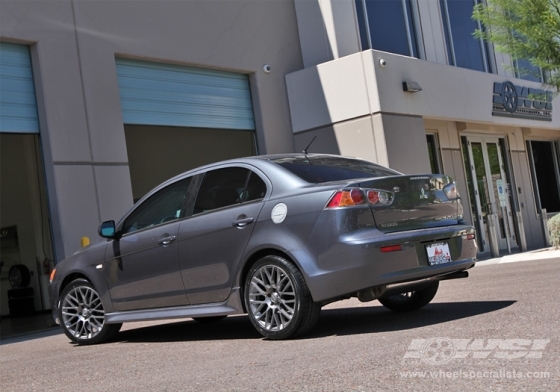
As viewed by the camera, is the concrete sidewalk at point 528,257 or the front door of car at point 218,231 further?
the concrete sidewalk at point 528,257

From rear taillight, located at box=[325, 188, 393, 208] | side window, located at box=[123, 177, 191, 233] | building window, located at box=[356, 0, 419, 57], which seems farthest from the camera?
building window, located at box=[356, 0, 419, 57]

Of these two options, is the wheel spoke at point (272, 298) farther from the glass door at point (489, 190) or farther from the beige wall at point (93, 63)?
the glass door at point (489, 190)

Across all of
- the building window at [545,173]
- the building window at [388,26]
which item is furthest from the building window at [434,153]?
the building window at [545,173]

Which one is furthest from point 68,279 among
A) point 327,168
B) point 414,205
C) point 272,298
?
point 414,205

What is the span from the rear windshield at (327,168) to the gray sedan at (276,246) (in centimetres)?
2

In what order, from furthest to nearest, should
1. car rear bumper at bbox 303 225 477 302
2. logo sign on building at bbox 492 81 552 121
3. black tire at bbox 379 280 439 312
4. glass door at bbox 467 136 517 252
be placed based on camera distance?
glass door at bbox 467 136 517 252
logo sign on building at bbox 492 81 552 121
black tire at bbox 379 280 439 312
car rear bumper at bbox 303 225 477 302

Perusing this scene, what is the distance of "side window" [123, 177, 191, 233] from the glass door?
14.1 metres

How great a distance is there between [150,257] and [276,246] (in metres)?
1.60

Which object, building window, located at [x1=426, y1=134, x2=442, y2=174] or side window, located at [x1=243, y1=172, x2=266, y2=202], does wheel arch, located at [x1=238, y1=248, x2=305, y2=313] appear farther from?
building window, located at [x1=426, y1=134, x2=442, y2=174]

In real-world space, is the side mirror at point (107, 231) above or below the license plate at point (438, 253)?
above

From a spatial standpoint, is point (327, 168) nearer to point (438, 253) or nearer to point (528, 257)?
point (438, 253)

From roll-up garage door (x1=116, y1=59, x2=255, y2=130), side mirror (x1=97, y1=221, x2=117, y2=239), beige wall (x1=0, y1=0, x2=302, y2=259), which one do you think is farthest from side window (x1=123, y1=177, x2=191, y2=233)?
roll-up garage door (x1=116, y1=59, x2=255, y2=130)

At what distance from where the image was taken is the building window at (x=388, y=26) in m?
18.1

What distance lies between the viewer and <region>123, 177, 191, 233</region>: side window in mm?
7953
